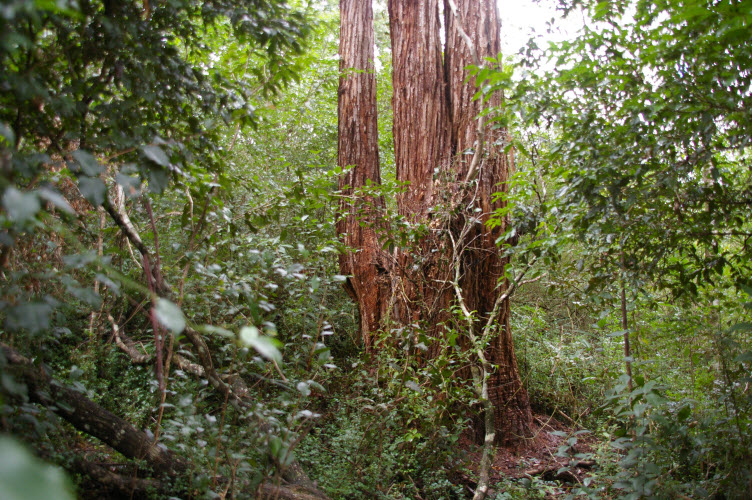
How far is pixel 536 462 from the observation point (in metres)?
3.88

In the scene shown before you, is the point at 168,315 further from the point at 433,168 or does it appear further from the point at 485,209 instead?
the point at 433,168

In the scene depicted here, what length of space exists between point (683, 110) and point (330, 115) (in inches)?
250

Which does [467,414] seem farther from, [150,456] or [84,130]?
[84,130]

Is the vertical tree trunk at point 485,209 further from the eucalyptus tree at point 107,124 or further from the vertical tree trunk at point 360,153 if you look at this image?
the eucalyptus tree at point 107,124

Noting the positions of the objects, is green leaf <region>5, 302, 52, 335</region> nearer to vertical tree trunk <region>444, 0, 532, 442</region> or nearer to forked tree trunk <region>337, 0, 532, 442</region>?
forked tree trunk <region>337, 0, 532, 442</region>

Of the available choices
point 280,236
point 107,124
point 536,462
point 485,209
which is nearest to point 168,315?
point 107,124

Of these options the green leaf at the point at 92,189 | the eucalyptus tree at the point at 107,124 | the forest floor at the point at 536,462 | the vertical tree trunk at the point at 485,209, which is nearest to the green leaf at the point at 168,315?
the eucalyptus tree at the point at 107,124

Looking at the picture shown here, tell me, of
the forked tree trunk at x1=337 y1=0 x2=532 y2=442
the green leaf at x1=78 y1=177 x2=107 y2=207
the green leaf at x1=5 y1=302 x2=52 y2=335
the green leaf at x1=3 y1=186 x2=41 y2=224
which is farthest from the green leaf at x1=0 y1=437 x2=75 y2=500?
the forked tree trunk at x1=337 y1=0 x2=532 y2=442

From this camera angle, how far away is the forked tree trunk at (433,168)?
4.07 meters

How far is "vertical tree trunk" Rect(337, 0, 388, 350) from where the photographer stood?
15.8 feet

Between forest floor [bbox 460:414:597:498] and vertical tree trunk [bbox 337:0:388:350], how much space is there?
4.74 feet

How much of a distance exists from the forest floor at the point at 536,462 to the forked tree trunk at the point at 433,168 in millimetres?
156

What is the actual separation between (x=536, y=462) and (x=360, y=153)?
3.51m

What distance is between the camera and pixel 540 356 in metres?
5.39
